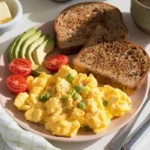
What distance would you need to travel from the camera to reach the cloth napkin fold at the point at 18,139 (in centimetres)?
165

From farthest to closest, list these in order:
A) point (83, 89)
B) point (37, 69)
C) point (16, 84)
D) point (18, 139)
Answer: point (37, 69) < point (16, 84) < point (83, 89) < point (18, 139)

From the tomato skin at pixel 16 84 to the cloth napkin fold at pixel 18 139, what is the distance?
20cm

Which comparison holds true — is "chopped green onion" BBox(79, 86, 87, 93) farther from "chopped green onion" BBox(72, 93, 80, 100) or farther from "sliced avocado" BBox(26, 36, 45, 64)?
"sliced avocado" BBox(26, 36, 45, 64)

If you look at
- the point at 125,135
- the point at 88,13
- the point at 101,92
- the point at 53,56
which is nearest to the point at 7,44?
the point at 53,56

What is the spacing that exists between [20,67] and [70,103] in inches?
14.1

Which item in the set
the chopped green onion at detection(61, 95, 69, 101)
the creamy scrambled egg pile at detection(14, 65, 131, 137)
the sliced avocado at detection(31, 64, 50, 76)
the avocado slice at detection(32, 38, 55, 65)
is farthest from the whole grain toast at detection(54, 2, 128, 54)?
the chopped green onion at detection(61, 95, 69, 101)

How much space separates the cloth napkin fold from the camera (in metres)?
1.65

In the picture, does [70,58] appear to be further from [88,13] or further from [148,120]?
[148,120]

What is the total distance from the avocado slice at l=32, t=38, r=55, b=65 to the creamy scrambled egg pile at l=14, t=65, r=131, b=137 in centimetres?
20

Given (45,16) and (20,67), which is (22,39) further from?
(45,16)

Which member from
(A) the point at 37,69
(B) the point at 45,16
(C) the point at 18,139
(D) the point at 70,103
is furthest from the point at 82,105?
(B) the point at 45,16

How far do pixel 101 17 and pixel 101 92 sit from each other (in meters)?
0.62

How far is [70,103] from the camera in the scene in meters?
1.75

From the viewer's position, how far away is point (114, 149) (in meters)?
1.75
